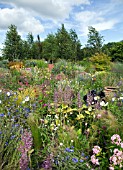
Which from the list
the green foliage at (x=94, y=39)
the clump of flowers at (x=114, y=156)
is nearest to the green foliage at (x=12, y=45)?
the green foliage at (x=94, y=39)

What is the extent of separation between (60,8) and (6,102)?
10.2 feet

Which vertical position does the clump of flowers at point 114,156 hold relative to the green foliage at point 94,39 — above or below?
below

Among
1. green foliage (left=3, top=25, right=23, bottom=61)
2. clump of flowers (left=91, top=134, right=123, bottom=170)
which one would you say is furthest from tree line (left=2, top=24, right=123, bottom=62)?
clump of flowers (left=91, top=134, right=123, bottom=170)

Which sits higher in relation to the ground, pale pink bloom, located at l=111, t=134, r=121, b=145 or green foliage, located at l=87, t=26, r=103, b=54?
green foliage, located at l=87, t=26, r=103, b=54

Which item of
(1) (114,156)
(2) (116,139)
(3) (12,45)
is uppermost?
(3) (12,45)

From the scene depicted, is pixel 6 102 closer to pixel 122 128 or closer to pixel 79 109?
pixel 79 109

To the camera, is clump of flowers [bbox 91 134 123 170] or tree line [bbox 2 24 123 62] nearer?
clump of flowers [bbox 91 134 123 170]

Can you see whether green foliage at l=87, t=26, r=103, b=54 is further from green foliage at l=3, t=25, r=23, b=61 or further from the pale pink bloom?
the pale pink bloom

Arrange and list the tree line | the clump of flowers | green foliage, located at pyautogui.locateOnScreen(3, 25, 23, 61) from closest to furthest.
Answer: the clump of flowers, the tree line, green foliage, located at pyautogui.locateOnScreen(3, 25, 23, 61)

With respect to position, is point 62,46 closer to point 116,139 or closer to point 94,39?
point 94,39

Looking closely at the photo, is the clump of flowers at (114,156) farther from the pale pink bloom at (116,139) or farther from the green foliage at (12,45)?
the green foliage at (12,45)

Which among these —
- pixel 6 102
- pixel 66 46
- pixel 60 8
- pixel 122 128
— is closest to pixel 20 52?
pixel 66 46

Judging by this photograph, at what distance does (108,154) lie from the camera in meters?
2.70

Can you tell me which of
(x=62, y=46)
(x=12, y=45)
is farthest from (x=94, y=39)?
(x=12, y=45)
